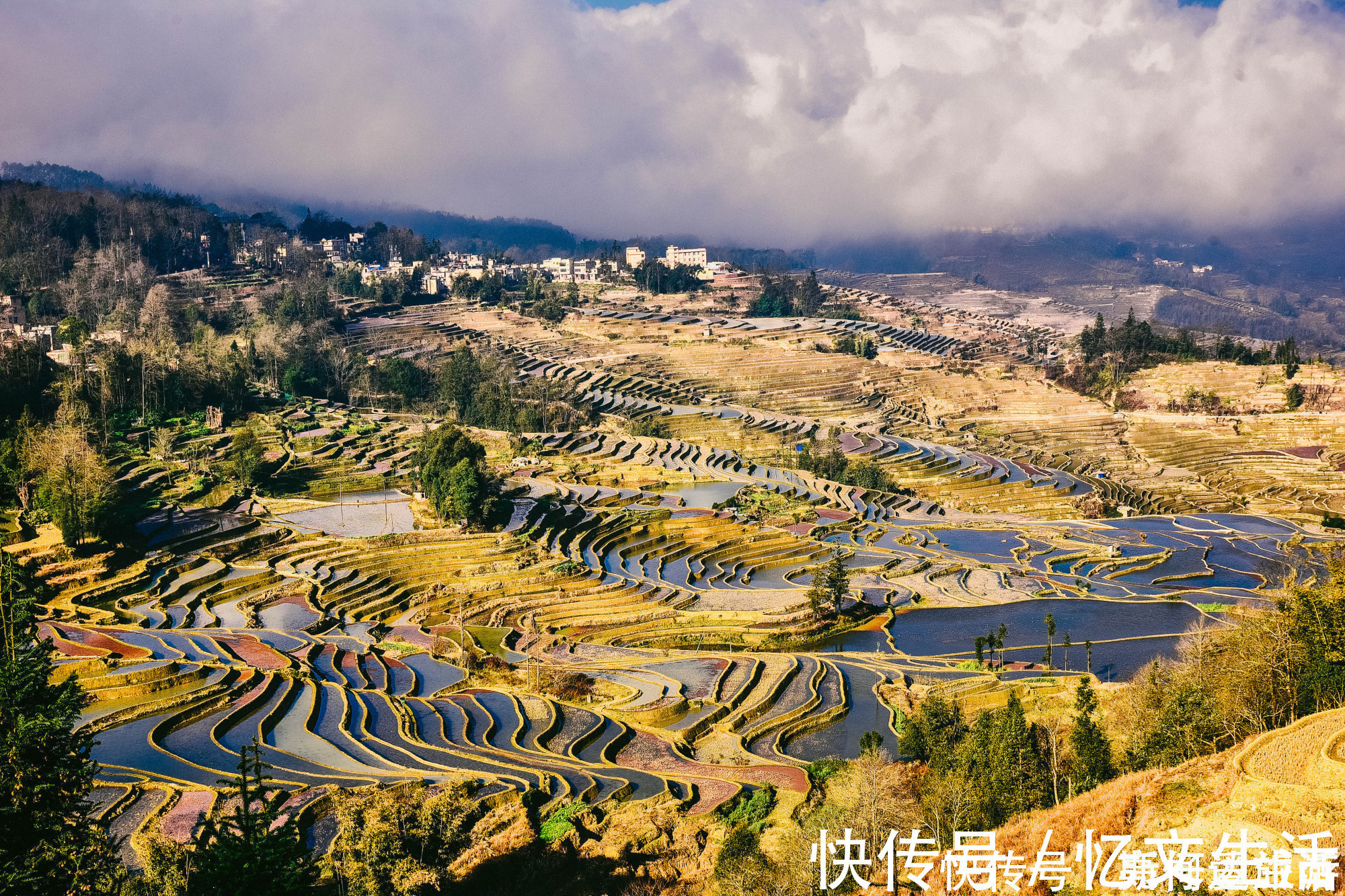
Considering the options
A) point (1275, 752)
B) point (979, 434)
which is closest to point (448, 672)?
point (1275, 752)

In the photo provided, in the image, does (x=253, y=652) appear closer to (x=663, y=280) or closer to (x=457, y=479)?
(x=457, y=479)

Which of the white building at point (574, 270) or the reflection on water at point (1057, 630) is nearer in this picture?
the reflection on water at point (1057, 630)

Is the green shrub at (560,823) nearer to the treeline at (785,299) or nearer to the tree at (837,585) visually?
the tree at (837,585)

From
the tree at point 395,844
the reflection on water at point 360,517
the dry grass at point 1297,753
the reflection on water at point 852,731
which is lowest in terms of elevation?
the reflection on water at point 852,731

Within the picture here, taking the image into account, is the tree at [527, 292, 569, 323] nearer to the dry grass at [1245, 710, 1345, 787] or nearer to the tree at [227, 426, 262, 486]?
the tree at [227, 426, 262, 486]

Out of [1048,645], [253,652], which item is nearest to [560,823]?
[253,652]

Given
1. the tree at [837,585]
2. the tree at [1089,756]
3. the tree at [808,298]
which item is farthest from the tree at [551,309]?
the tree at [1089,756]

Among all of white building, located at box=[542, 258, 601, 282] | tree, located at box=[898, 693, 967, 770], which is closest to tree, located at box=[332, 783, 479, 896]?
tree, located at box=[898, 693, 967, 770]
